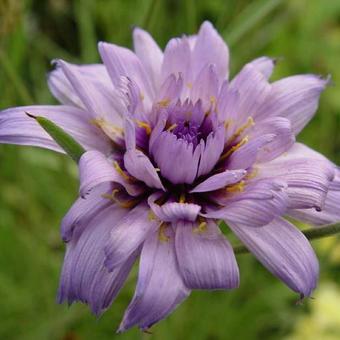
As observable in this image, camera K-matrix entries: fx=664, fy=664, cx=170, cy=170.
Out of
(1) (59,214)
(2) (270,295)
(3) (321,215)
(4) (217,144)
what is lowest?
Result: (2) (270,295)

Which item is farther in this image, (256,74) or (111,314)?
(111,314)

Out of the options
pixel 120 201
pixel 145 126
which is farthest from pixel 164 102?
pixel 120 201

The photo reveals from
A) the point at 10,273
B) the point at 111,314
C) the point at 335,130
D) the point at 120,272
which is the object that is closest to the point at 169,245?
the point at 120,272

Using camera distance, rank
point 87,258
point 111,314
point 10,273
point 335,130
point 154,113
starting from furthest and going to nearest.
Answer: point 335,130 → point 10,273 → point 111,314 → point 154,113 → point 87,258

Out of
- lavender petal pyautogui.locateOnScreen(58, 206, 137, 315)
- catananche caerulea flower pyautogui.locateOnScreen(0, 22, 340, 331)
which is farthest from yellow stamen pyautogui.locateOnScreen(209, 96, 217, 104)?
lavender petal pyautogui.locateOnScreen(58, 206, 137, 315)

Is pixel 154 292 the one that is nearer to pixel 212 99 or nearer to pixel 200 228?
pixel 200 228

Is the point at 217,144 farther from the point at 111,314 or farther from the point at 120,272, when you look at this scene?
the point at 111,314

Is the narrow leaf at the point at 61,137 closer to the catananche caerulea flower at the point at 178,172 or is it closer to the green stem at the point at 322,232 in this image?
the catananche caerulea flower at the point at 178,172
